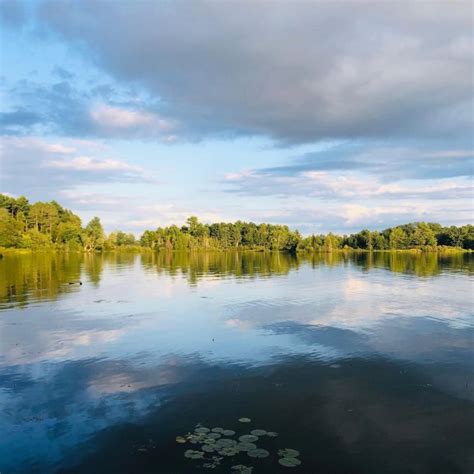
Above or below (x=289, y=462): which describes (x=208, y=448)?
above

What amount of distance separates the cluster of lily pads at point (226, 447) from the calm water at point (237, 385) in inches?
10.9

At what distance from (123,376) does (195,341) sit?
27.6 feet

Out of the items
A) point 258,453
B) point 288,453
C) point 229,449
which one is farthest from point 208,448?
point 288,453

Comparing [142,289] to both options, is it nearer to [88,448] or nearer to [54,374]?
[54,374]

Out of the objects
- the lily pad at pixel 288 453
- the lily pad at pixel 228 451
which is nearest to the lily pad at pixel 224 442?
the lily pad at pixel 228 451

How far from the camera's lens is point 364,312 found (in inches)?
1726

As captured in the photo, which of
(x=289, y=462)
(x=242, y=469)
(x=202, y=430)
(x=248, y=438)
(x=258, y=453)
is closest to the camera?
(x=242, y=469)

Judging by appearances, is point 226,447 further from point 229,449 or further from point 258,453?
point 258,453

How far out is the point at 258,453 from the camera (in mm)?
15125

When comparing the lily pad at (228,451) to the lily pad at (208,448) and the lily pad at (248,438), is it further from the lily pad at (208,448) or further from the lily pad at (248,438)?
the lily pad at (248,438)

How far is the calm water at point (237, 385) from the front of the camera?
15.5 m

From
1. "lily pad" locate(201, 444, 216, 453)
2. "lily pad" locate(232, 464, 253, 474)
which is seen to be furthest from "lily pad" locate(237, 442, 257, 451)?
"lily pad" locate(232, 464, 253, 474)

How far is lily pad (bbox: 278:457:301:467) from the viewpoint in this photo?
47.8ft

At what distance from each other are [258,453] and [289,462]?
44.2 inches
